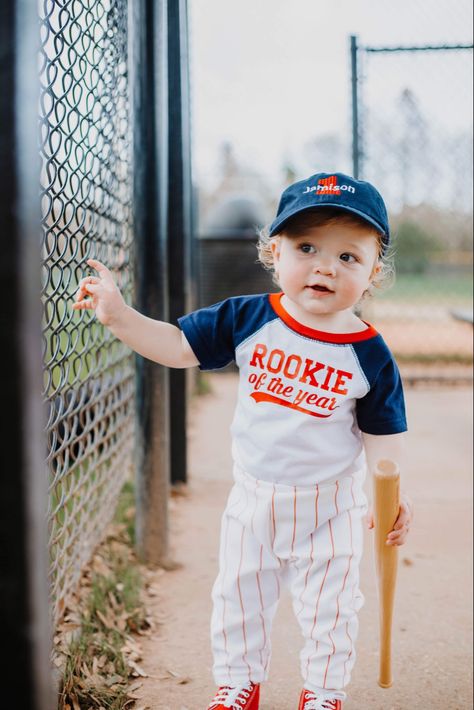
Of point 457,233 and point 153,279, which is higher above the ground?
point 457,233

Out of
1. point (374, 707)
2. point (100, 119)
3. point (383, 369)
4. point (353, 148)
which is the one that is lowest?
point (374, 707)

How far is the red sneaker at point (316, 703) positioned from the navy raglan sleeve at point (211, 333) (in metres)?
0.77

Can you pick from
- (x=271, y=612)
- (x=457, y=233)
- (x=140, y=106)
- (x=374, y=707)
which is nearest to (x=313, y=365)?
(x=271, y=612)

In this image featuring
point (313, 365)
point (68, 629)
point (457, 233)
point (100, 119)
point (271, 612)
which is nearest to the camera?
point (313, 365)

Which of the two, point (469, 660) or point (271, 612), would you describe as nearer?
point (271, 612)

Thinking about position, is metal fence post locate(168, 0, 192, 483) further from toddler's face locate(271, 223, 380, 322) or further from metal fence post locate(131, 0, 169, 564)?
toddler's face locate(271, 223, 380, 322)

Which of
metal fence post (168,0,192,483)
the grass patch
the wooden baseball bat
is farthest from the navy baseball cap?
metal fence post (168,0,192,483)

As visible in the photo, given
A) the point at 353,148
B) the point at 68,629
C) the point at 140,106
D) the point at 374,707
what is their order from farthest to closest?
the point at 353,148 < the point at 140,106 < the point at 68,629 < the point at 374,707

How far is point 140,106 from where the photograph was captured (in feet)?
8.48

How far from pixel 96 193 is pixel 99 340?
513mm

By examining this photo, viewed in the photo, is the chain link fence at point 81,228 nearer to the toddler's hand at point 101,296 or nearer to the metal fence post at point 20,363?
the toddler's hand at point 101,296

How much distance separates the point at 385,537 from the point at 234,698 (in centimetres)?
52

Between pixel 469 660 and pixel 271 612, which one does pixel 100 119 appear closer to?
pixel 271 612

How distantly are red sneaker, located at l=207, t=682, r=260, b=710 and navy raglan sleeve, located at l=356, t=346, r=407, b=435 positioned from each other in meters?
0.67
